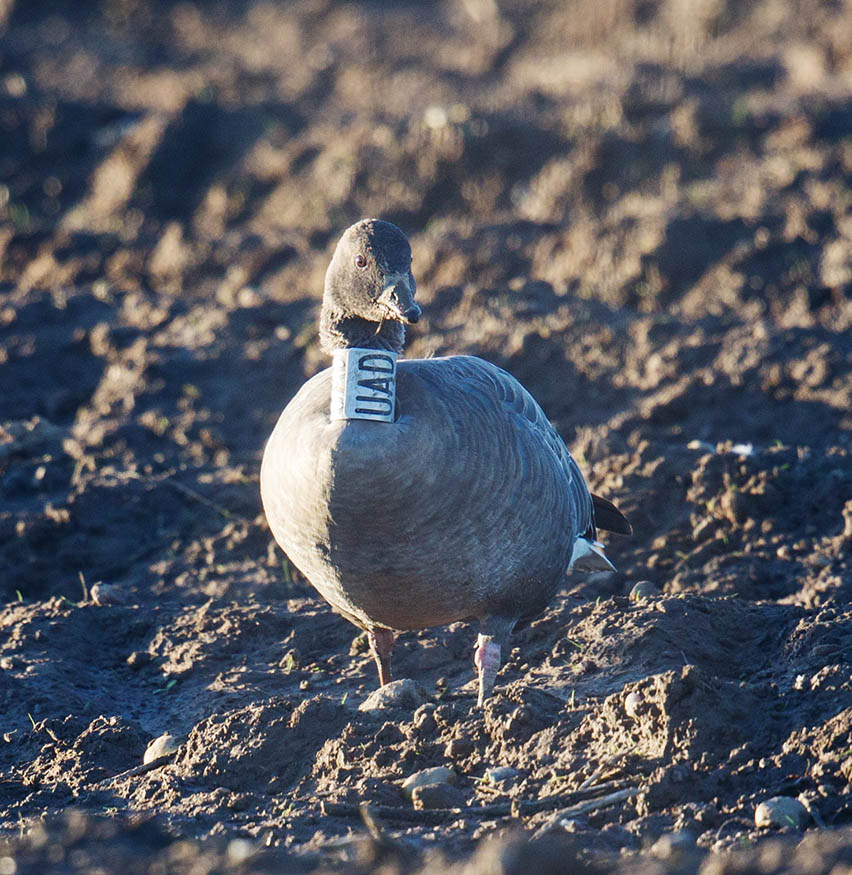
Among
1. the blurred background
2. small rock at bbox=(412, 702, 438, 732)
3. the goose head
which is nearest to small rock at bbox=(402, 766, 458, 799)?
small rock at bbox=(412, 702, 438, 732)

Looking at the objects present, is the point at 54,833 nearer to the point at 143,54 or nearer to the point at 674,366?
the point at 674,366

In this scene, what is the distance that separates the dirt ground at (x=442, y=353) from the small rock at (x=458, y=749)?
2cm

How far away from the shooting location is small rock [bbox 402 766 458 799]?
16.5 feet

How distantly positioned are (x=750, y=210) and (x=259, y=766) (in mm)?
7590

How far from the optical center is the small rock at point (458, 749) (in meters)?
5.31

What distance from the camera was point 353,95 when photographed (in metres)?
16.4

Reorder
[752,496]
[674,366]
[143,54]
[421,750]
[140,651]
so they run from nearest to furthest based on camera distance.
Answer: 1. [421,750]
2. [140,651]
3. [752,496]
4. [674,366]
5. [143,54]

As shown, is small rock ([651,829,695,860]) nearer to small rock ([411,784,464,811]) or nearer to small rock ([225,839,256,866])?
small rock ([411,784,464,811])

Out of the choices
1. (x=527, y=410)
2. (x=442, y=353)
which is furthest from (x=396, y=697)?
(x=442, y=353)

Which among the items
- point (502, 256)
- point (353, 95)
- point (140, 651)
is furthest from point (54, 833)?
point (353, 95)

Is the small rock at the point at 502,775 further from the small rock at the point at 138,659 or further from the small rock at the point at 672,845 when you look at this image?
the small rock at the point at 138,659

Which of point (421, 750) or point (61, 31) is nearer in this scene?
point (421, 750)

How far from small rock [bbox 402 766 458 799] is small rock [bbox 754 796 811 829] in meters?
1.24

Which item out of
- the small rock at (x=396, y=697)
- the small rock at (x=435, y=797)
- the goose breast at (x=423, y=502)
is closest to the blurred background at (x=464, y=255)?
the goose breast at (x=423, y=502)
